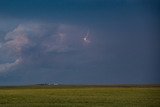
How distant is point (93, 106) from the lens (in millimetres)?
30594

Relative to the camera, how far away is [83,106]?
1212 inches

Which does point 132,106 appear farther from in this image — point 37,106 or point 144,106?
point 37,106

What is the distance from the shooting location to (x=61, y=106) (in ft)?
102

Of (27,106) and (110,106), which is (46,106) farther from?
(110,106)

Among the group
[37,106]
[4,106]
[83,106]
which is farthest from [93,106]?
[4,106]

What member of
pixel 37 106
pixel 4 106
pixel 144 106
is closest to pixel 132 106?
pixel 144 106

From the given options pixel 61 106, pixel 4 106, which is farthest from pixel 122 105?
pixel 4 106

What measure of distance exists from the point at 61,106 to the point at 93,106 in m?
2.84

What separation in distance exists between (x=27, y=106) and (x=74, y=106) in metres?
4.14

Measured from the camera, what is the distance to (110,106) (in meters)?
30.7

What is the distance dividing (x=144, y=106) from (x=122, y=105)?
2.16 meters

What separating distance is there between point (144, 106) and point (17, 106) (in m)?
11.0

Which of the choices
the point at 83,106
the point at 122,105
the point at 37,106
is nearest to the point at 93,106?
the point at 83,106

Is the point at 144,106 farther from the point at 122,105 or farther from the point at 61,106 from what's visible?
the point at 61,106
